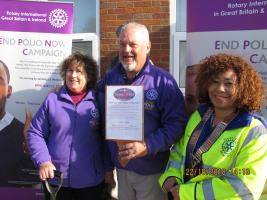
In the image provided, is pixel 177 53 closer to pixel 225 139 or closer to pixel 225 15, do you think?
pixel 225 15

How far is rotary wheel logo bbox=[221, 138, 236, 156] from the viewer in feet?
7.59

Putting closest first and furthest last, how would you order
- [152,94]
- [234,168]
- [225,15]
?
[234,168] → [152,94] → [225,15]

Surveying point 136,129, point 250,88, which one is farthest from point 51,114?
point 250,88

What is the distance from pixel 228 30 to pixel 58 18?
1.64 m

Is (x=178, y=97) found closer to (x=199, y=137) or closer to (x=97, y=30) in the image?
(x=199, y=137)

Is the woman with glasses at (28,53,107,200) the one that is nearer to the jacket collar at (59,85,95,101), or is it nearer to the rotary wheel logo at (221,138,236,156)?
the jacket collar at (59,85,95,101)

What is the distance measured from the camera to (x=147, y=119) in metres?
2.97

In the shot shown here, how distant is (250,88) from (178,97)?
664 millimetres

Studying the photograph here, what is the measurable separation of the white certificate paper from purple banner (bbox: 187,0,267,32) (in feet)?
2.75

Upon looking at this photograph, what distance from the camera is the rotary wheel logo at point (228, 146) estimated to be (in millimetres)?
2312

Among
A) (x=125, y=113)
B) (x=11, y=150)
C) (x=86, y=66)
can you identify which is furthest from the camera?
(x=11, y=150)

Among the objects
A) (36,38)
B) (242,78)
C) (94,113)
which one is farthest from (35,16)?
(242,78)
